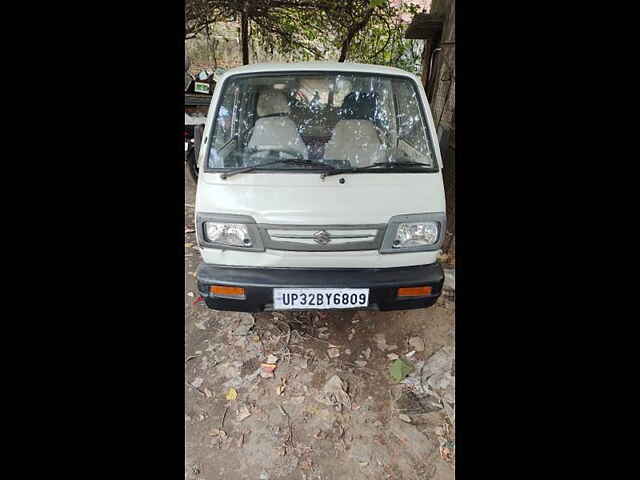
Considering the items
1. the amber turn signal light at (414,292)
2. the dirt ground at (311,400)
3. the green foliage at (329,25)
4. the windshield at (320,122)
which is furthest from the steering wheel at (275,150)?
the green foliage at (329,25)

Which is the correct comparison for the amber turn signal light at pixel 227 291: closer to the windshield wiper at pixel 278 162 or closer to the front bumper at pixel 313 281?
the front bumper at pixel 313 281

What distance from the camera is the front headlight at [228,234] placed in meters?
2.09

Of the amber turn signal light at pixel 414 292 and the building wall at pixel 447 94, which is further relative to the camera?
the building wall at pixel 447 94

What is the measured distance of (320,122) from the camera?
109 inches

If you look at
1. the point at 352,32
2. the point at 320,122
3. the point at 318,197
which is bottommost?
the point at 318,197

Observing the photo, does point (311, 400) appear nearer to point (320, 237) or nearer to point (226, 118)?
point (320, 237)

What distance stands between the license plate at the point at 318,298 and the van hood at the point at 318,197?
0.39 m

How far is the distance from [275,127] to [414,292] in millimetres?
1470

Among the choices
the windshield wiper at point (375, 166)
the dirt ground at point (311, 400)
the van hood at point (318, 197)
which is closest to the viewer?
the dirt ground at point (311, 400)

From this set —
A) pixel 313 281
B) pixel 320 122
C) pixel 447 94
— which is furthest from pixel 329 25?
pixel 313 281

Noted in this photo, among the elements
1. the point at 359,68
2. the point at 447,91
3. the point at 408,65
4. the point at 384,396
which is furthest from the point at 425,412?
the point at 408,65

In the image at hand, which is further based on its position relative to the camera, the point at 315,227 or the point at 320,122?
the point at 320,122

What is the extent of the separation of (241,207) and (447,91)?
2.98 m

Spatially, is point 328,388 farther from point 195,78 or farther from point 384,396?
point 195,78
